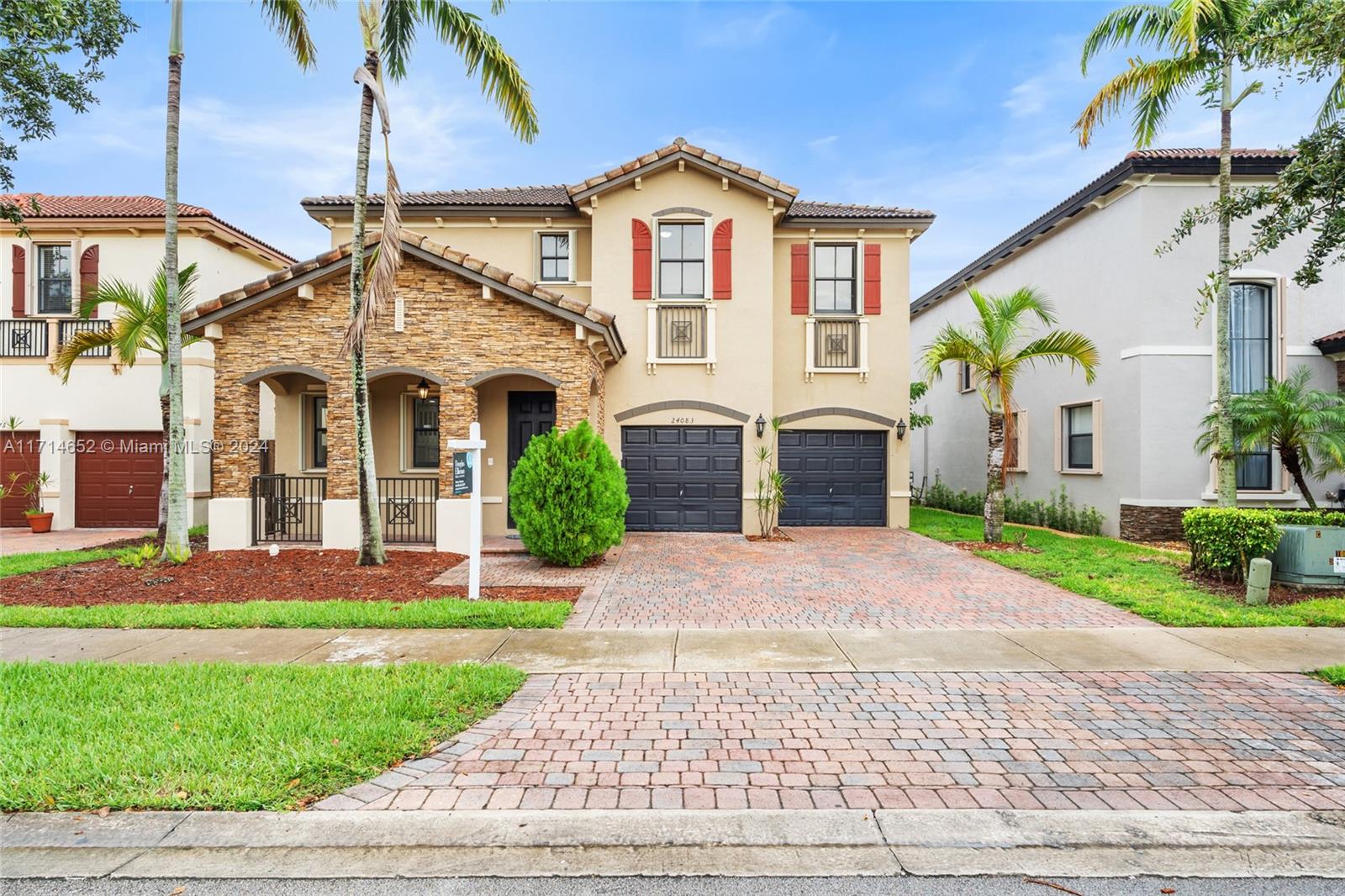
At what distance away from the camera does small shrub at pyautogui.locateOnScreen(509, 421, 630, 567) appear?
389 inches

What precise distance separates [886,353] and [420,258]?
10.5 m

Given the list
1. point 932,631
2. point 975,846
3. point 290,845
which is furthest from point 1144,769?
point 290,845

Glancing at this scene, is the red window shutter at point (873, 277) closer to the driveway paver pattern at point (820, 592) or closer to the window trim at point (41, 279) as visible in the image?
the driveway paver pattern at point (820, 592)

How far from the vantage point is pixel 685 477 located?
14.9m

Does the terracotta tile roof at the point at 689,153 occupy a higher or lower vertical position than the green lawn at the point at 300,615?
higher

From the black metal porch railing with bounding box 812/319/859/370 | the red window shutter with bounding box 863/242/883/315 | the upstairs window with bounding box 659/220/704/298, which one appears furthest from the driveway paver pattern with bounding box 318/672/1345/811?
the red window shutter with bounding box 863/242/883/315

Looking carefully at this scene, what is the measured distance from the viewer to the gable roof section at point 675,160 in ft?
46.7

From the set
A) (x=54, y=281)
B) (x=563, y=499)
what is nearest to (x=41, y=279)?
(x=54, y=281)

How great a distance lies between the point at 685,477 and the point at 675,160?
23.3 feet

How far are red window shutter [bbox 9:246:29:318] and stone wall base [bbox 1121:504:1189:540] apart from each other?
25.3 metres

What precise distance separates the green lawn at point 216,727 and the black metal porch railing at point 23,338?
14098mm

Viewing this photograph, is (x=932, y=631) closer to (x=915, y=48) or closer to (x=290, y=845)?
(x=290, y=845)

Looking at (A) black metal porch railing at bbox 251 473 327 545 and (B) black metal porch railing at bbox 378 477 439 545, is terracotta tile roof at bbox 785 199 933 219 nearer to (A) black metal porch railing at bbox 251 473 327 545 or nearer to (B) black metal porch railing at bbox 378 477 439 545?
(B) black metal porch railing at bbox 378 477 439 545

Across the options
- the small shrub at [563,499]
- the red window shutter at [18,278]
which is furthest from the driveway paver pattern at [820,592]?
the red window shutter at [18,278]
